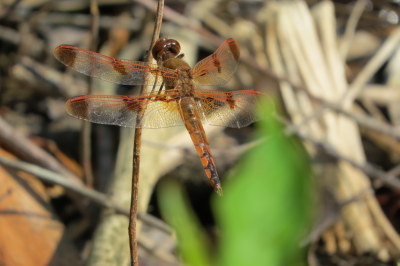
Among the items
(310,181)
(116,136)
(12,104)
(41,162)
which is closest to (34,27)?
(12,104)

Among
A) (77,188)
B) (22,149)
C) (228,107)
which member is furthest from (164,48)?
(22,149)

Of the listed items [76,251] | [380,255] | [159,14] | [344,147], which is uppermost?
[159,14]

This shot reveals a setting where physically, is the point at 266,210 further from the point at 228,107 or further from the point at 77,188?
the point at 77,188

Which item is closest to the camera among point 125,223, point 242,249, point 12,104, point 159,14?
point 242,249

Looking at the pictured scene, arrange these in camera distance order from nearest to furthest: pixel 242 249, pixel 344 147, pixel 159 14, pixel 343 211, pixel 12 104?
1. pixel 242 249
2. pixel 159 14
3. pixel 343 211
4. pixel 344 147
5. pixel 12 104

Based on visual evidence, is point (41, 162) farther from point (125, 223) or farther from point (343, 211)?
point (343, 211)

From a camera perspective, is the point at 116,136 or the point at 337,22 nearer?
the point at 116,136

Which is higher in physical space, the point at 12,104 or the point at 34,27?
the point at 34,27
